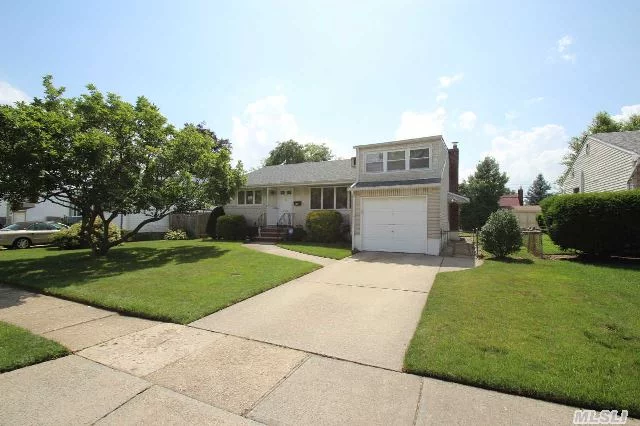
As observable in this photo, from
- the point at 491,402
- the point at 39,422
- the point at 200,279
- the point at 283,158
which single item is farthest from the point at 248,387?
the point at 283,158

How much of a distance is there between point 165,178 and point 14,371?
10.5 metres

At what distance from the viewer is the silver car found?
16406mm

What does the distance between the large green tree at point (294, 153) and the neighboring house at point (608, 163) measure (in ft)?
106

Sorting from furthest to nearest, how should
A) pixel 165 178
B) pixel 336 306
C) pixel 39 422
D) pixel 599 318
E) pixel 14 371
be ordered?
pixel 165 178
pixel 336 306
pixel 599 318
pixel 14 371
pixel 39 422

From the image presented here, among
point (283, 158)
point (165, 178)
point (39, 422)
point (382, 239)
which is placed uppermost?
point (283, 158)

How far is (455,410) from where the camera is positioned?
10.0 ft

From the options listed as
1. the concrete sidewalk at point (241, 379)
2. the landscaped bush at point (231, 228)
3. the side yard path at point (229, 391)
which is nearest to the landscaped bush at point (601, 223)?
the concrete sidewalk at point (241, 379)

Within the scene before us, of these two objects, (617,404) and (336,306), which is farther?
(336,306)

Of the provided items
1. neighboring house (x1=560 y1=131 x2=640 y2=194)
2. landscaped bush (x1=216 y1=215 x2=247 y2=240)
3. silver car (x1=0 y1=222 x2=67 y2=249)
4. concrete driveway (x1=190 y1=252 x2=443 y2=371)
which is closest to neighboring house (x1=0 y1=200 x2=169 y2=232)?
silver car (x1=0 y1=222 x2=67 y2=249)

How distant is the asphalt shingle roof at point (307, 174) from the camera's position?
18666 millimetres

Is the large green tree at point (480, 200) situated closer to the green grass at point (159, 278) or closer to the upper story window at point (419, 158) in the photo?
the upper story window at point (419, 158)

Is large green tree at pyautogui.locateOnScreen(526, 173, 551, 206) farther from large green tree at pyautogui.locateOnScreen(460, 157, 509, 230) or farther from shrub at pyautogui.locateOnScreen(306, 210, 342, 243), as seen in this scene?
shrub at pyautogui.locateOnScreen(306, 210, 342, 243)

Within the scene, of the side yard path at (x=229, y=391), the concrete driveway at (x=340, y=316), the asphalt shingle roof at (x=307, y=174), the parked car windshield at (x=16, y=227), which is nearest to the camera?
the side yard path at (x=229, y=391)

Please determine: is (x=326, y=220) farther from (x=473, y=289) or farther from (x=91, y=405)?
(x=91, y=405)
